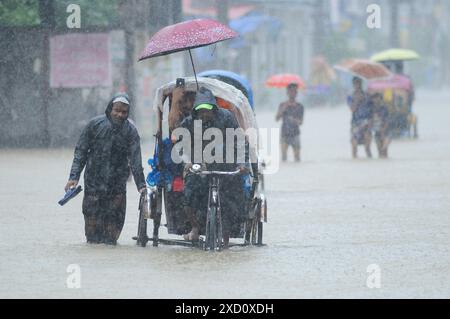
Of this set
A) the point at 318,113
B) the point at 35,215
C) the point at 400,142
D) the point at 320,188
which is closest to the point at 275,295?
the point at 35,215

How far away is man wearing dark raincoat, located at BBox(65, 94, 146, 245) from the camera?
1161cm

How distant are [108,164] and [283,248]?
5.80 feet

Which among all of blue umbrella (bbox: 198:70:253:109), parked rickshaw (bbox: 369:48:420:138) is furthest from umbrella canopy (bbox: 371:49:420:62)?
blue umbrella (bbox: 198:70:253:109)

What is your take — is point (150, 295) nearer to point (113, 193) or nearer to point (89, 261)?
point (89, 261)

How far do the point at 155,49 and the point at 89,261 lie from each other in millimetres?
2152

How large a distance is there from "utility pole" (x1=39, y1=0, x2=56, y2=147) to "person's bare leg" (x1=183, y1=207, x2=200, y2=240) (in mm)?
14133

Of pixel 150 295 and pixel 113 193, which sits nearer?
pixel 150 295

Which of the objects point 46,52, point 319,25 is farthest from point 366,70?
point 319,25

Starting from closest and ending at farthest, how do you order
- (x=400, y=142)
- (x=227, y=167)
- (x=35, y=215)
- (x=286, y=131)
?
(x=227, y=167) → (x=35, y=215) → (x=286, y=131) → (x=400, y=142)

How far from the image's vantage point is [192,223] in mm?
11570

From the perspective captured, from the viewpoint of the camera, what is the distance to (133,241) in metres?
12.3

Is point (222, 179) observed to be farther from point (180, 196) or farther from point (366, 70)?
point (366, 70)

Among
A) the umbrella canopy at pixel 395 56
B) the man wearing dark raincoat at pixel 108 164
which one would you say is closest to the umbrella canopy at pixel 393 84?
the umbrella canopy at pixel 395 56
